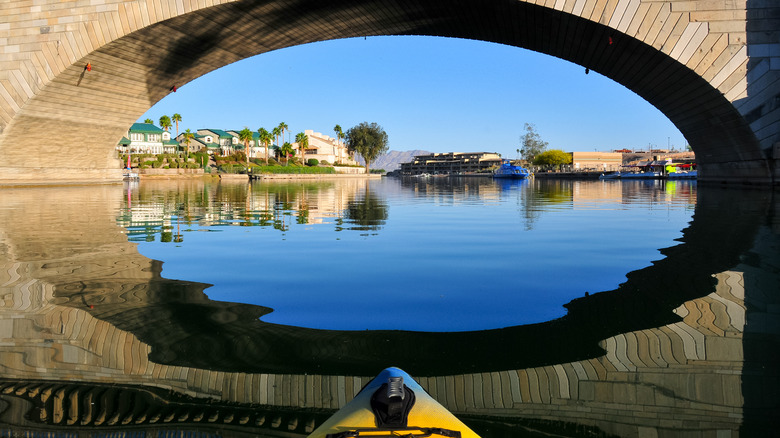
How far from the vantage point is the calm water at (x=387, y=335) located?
8.48 feet

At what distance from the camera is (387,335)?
12.4 feet

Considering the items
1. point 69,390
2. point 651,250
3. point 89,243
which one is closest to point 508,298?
point 69,390

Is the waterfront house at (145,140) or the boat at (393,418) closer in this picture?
the boat at (393,418)

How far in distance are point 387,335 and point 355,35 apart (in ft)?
92.8

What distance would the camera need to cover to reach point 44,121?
91.1ft

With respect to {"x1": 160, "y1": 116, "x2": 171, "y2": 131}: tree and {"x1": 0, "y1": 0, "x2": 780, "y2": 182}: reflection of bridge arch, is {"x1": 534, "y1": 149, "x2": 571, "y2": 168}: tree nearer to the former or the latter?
{"x1": 160, "y1": 116, "x2": 171, "y2": 131}: tree

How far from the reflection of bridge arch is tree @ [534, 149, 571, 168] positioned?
4666 inches

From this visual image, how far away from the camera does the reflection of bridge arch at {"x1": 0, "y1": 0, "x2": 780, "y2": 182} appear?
1755cm

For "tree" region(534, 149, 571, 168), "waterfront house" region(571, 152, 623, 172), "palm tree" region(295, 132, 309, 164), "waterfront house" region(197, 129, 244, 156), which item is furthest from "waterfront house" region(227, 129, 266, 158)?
"waterfront house" region(571, 152, 623, 172)

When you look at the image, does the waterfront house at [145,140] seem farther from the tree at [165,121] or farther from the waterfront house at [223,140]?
the waterfront house at [223,140]

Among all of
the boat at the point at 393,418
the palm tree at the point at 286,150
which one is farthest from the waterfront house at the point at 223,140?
the boat at the point at 393,418

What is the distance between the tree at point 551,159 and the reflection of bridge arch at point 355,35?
4666 inches

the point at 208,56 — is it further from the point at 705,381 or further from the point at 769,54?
the point at 705,381

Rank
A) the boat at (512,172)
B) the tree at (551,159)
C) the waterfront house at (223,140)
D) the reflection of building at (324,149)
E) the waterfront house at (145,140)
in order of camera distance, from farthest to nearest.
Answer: the tree at (551,159) → the reflection of building at (324,149) → the waterfront house at (223,140) → the waterfront house at (145,140) → the boat at (512,172)
